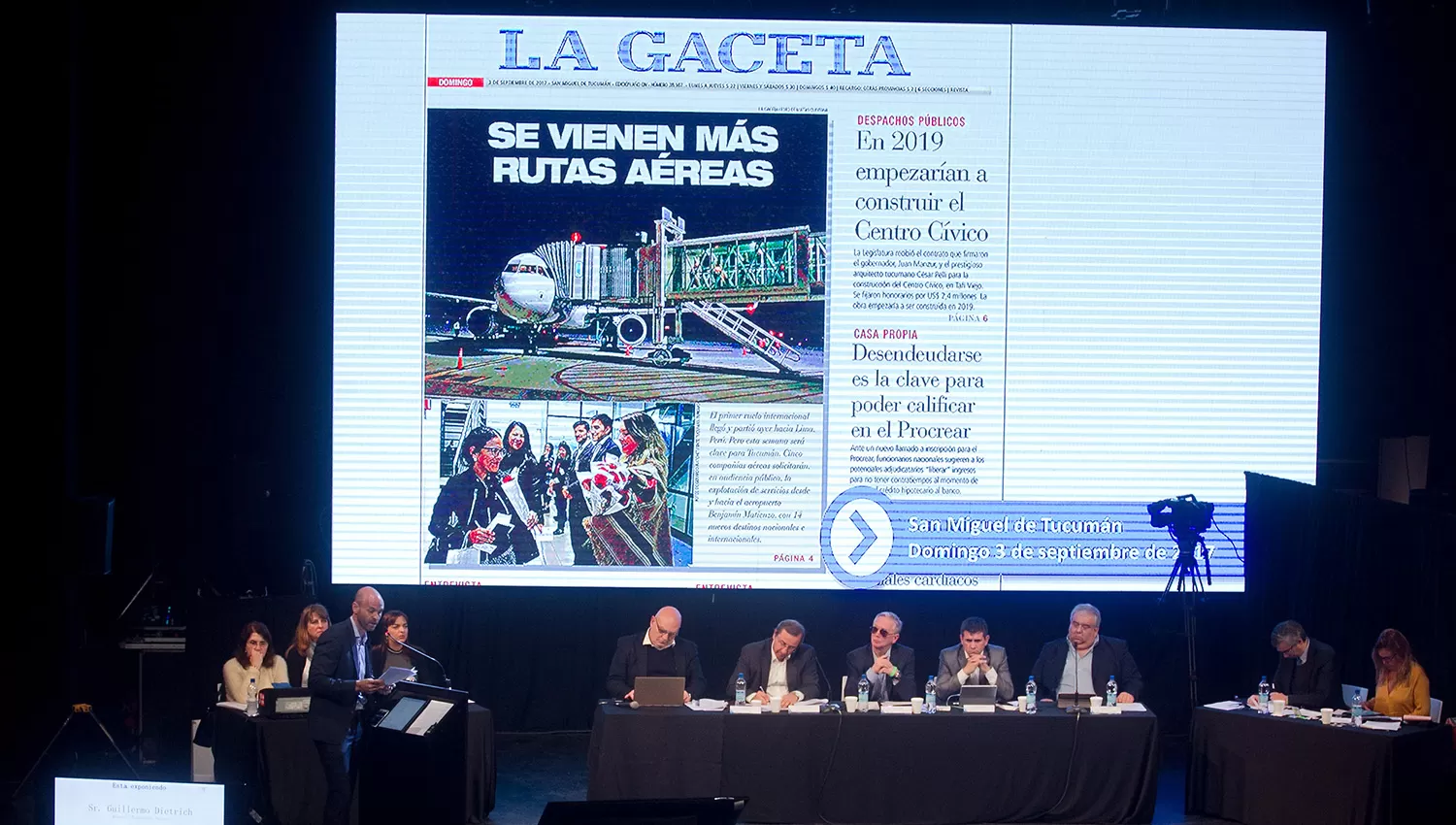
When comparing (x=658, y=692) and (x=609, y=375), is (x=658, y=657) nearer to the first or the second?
(x=658, y=692)

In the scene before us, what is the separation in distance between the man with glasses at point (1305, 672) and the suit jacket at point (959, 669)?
1289mm

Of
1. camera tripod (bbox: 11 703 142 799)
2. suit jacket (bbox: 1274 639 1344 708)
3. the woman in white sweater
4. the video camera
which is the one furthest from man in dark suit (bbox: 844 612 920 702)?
camera tripod (bbox: 11 703 142 799)

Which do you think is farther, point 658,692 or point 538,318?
point 538,318

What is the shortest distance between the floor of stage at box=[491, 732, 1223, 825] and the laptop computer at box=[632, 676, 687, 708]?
2.65 ft

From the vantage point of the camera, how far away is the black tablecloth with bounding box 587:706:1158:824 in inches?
295

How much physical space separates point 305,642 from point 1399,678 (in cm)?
579

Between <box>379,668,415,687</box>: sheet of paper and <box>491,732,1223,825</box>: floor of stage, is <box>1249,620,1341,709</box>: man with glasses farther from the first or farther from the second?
<box>379,668,415,687</box>: sheet of paper

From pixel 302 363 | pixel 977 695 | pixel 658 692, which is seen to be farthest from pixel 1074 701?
pixel 302 363

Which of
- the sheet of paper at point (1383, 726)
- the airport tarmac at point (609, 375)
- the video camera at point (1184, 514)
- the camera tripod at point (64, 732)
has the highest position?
the airport tarmac at point (609, 375)

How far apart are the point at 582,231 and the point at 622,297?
473 mm

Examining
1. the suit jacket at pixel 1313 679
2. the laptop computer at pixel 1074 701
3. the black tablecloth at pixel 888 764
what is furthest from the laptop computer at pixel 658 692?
the suit jacket at pixel 1313 679

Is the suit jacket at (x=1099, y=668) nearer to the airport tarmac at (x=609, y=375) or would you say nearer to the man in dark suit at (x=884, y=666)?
the man in dark suit at (x=884, y=666)

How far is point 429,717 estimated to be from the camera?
19.6 feet

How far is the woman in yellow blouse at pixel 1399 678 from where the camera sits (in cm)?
769
